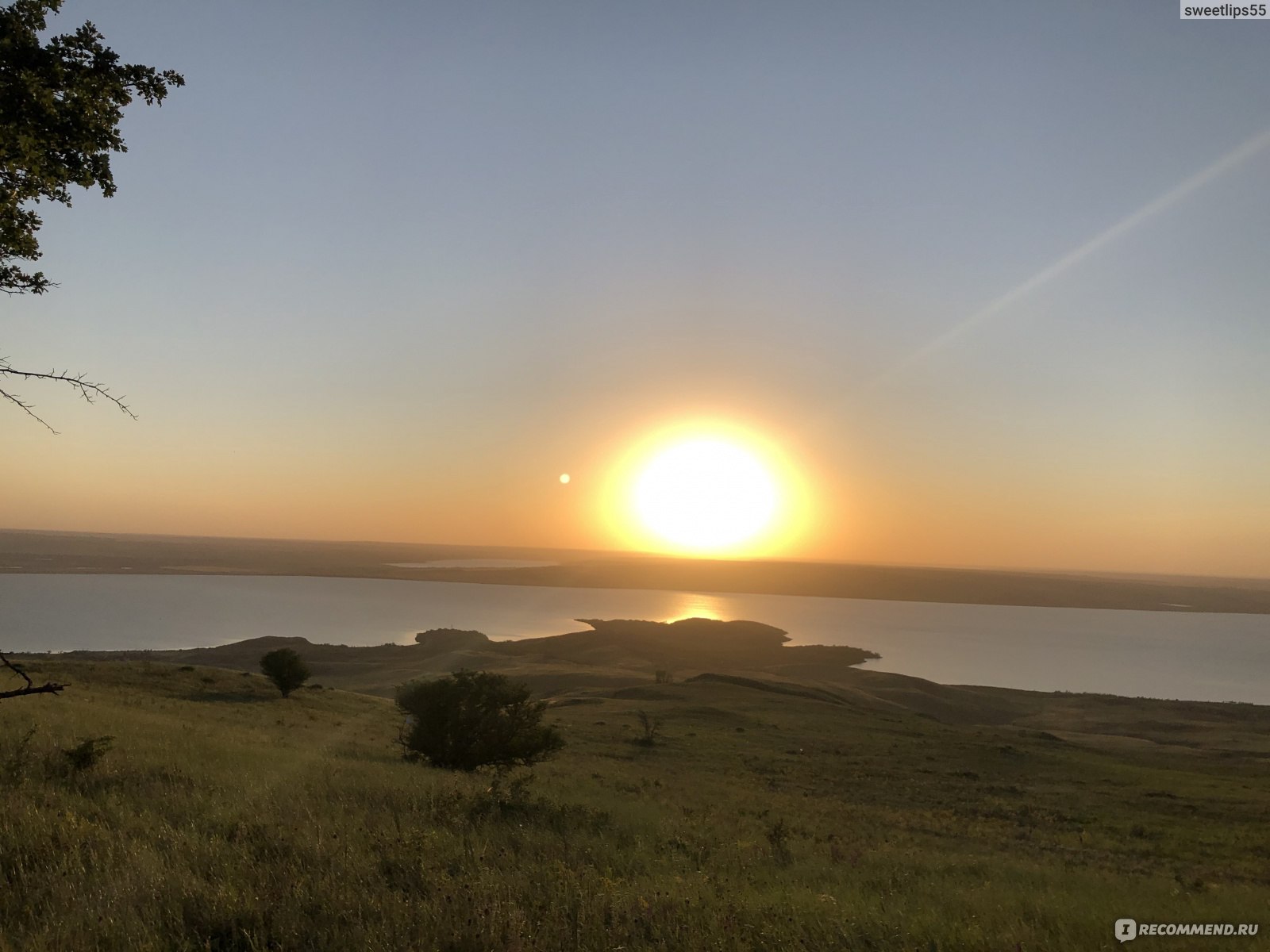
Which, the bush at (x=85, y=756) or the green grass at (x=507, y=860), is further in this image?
the bush at (x=85, y=756)

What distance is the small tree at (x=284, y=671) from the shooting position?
121ft

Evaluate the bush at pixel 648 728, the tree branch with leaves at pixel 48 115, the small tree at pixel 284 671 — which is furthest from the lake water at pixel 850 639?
the tree branch with leaves at pixel 48 115

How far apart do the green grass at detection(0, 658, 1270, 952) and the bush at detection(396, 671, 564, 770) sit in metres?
1.12

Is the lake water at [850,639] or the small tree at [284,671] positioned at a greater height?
the small tree at [284,671]

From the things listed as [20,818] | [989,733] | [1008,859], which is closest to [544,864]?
[20,818]

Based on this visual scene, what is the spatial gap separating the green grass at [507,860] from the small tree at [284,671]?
13.5 meters

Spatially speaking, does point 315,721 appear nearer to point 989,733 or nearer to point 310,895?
point 310,895

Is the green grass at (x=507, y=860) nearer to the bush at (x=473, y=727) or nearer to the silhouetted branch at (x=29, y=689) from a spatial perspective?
the bush at (x=473, y=727)

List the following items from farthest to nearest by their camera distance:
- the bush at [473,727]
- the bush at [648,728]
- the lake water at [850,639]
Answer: the lake water at [850,639], the bush at [648,728], the bush at [473,727]

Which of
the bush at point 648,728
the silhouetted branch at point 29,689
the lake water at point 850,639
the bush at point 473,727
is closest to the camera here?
the silhouetted branch at point 29,689

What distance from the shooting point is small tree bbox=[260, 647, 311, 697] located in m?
36.8

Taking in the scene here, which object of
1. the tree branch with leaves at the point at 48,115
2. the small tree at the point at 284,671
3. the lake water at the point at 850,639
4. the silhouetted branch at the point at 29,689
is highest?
the tree branch with leaves at the point at 48,115

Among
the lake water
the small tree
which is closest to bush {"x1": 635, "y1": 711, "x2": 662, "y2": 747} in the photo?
the small tree

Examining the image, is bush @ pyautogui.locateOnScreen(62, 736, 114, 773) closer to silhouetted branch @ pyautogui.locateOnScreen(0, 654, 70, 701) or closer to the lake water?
silhouetted branch @ pyautogui.locateOnScreen(0, 654, 70, 701)
